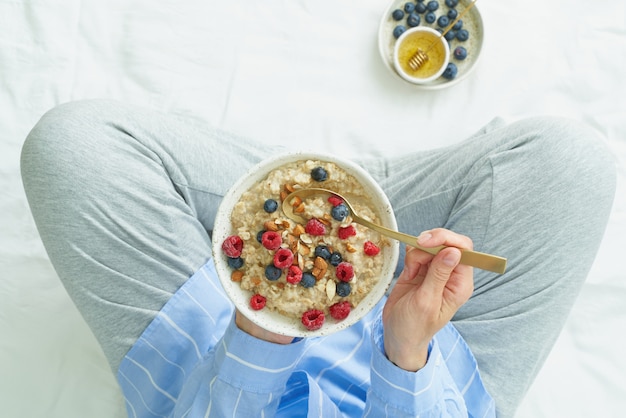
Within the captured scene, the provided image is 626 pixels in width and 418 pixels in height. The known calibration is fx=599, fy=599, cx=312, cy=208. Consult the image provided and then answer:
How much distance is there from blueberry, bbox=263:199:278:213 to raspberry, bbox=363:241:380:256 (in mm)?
110

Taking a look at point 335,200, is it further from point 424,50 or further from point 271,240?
point 424,50

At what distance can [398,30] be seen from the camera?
121 centimetres

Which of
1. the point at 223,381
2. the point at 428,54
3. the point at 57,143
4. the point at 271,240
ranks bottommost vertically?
the point at 223,381

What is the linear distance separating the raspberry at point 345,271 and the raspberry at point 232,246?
11cm

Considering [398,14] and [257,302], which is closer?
[257,302]

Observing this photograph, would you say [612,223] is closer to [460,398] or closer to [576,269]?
[576,269]

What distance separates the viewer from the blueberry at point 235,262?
67 centimetres

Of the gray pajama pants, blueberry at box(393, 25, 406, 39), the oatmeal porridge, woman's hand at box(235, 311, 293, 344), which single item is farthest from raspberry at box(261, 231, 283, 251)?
blueberry at box(393, 25, 406, 39)

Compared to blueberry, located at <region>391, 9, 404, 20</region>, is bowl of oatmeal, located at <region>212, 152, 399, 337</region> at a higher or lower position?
lower

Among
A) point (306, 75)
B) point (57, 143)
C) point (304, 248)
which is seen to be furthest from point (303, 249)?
point (306, 75)

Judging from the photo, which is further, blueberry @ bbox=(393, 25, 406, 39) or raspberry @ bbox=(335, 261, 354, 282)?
blueberry @ bbox=(393, 25, 406, 39)

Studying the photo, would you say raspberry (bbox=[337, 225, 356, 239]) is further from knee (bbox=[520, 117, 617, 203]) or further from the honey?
the honey

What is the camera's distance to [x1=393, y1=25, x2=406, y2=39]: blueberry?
3.96ft

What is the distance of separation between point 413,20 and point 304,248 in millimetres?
721
